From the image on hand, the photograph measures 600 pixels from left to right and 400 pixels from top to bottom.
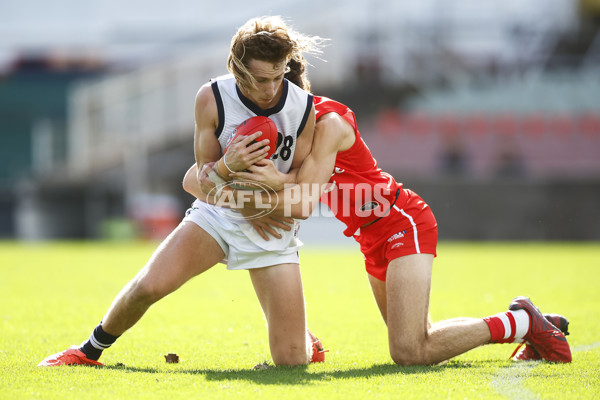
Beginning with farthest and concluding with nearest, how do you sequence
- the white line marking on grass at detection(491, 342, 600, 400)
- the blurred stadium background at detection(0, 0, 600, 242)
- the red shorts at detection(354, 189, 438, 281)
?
the blurred stadium background at detection(0, 0, 600, 242) < the red shorts at detection(354, 189, 438, 281) < the white line marking on grass at detection(491, 342, 600, 400)

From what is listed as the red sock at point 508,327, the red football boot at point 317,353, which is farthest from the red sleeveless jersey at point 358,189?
the red sock at point 508,327

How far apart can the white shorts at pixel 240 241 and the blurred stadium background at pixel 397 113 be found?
13.8 metres

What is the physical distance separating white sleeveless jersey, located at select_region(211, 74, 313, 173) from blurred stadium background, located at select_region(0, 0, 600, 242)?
14.1 meters

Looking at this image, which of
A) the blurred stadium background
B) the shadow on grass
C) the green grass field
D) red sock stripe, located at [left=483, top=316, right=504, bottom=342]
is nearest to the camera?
the green grass field

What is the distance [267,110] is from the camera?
4.99 meters

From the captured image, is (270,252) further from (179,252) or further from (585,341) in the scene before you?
(585,341)

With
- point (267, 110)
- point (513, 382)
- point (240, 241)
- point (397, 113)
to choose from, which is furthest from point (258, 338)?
point (397, 113)

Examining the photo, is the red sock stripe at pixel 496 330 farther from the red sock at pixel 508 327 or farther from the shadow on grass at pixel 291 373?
the shadow on grass at pixel 291 373

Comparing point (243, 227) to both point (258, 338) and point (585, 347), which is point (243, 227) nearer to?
point (258, 338)

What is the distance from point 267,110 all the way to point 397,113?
1867cm

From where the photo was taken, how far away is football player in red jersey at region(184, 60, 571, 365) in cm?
502

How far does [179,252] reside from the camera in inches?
199

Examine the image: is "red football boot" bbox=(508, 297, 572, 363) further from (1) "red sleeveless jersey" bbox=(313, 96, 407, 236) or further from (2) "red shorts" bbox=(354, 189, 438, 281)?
(1) "red sleeveless jersey" bbox=(313, 96, 407, 236)

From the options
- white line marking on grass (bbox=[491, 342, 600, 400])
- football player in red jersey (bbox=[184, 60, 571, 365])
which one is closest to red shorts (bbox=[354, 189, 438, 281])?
football player in red jersey (bbox=[184, 60, 571, 365])
